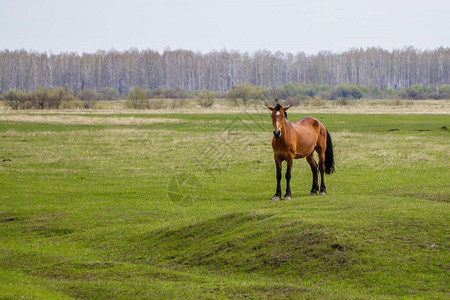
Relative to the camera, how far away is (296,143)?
18.3 meters

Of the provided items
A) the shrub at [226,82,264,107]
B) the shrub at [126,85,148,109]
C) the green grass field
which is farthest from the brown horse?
the shrub at [126,85,148,109]

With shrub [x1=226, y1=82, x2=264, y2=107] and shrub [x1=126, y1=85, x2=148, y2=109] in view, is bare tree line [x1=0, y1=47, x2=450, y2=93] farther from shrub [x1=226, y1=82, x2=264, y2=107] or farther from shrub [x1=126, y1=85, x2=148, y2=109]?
shrub [x1=126, y1=85, x2=148, y2=109]

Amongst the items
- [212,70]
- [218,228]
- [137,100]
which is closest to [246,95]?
[137,100]

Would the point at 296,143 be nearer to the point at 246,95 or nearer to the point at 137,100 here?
the point at 246,95

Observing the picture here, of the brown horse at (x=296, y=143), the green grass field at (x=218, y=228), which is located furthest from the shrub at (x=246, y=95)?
the brown horse at (x=296, y=143)

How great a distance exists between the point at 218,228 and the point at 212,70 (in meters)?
154

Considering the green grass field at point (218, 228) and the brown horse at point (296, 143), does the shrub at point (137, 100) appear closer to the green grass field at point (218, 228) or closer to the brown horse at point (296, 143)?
the green grass field at point (218, 228)

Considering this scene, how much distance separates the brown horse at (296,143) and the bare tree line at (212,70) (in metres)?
141

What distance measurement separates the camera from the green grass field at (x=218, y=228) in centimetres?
893

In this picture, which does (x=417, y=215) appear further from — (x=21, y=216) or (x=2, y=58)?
(x=2, y=58)

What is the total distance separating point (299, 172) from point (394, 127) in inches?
1006

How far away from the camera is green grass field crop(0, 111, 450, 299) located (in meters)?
8.93

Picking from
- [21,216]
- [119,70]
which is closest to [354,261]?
[21,216]

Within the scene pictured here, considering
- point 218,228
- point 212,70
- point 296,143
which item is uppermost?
point 212,70
